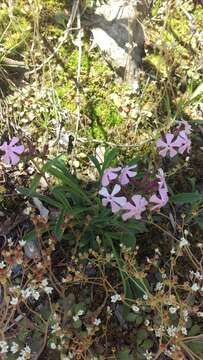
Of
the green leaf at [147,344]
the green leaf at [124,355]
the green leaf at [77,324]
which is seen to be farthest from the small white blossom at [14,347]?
the green leaf at [147,344]

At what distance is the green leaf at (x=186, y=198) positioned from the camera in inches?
83.5

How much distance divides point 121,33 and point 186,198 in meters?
1.05

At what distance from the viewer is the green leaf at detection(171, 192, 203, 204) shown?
2.12m

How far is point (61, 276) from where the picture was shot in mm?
2168

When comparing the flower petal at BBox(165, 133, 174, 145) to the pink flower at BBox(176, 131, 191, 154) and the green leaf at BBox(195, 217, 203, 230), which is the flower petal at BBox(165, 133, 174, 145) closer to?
the pink flower at BBox(176, 131, 191, 154)

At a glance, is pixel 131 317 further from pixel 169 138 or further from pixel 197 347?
pixel 169 138

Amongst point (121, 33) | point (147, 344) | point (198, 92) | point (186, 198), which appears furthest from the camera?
point (121, 33)

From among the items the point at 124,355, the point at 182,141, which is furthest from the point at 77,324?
the point at 182,141

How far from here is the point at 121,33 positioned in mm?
2715

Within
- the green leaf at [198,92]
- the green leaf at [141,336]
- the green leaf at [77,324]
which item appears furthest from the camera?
the green leaf at [198,92]

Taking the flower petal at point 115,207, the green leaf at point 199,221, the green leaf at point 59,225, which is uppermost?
the flower petal at point 115,207

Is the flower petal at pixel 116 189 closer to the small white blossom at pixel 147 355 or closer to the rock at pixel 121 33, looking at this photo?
the small white blossom at pixel 147 355

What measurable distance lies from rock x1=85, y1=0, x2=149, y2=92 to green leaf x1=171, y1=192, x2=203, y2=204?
0.70 m

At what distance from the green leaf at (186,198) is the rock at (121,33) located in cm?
70
